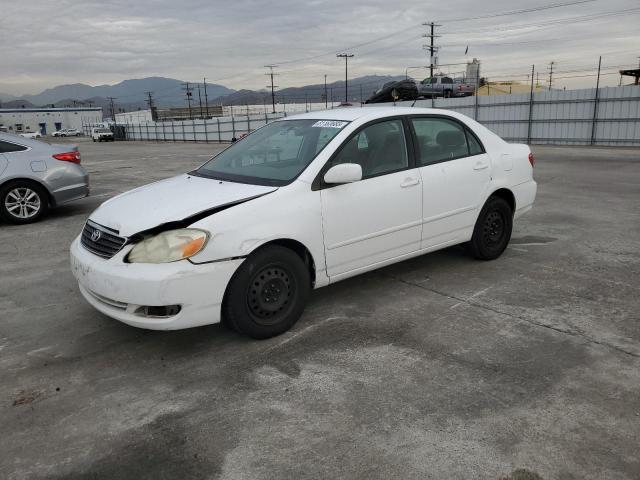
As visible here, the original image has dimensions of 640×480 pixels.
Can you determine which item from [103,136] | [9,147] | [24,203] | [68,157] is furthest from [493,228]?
[103,136]

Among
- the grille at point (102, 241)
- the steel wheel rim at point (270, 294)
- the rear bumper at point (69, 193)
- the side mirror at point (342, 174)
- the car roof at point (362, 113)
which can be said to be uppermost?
the car roof at point (362, 113)

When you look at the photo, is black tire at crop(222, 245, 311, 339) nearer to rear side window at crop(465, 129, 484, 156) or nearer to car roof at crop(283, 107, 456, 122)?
car roof at crop(283, 107, 456, 122)

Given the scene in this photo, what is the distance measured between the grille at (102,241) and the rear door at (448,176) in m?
2.50

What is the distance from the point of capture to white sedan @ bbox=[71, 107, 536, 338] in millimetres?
3271

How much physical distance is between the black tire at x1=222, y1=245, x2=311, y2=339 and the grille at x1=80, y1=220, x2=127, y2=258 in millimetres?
806

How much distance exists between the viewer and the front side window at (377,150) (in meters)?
4.02

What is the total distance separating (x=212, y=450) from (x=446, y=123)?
3.62 meters

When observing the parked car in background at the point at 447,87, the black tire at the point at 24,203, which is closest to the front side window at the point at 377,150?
the black tire at the point at 24,203

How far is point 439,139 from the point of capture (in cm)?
470

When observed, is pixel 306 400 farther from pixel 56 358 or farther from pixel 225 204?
pixel 56 358

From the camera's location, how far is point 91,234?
3711 millimetres

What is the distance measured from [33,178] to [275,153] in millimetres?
5143

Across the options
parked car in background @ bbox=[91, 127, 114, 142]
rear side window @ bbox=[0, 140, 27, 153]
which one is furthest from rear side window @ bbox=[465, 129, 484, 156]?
parked car in background @ bbox=[91, 127, 114, 142]

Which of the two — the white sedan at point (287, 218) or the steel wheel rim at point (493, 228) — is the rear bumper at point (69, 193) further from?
the steel wheel rim at point (493, 228)
